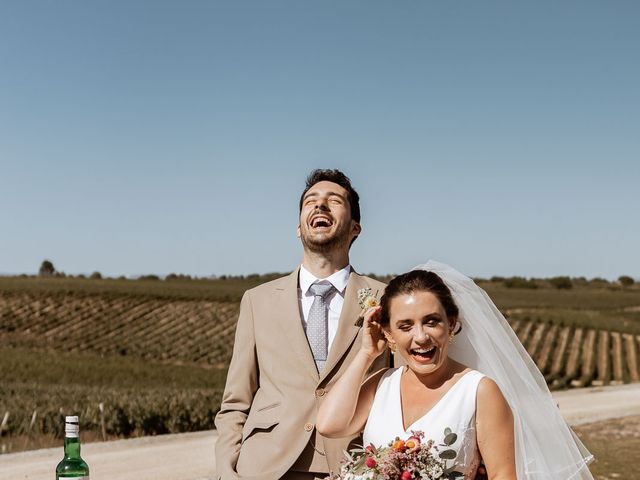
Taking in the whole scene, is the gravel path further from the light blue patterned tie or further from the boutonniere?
the boutonniere

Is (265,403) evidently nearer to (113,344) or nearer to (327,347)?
(327,347)

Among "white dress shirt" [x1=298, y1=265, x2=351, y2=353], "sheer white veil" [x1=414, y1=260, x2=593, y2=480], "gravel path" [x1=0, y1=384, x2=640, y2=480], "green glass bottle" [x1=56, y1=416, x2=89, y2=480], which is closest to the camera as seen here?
"green glass bottle" [x1=56, y1=416, x2=89, y2=480]

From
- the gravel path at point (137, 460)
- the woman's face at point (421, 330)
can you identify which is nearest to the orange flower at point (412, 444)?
the woman's face at point (421, 330)

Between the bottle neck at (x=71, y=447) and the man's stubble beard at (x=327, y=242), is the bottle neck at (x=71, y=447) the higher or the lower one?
the lower one

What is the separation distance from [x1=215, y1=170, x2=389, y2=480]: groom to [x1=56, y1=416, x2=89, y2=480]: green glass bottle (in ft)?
2.89

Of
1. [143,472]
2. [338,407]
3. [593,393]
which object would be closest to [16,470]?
[143,472]

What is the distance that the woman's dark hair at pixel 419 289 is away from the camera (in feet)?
11.2

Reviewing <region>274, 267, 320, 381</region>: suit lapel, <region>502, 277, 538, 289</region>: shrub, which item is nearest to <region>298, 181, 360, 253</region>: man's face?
<region>274, 267, 320, 381</region>: suit lapel

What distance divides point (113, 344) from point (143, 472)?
32.3 m

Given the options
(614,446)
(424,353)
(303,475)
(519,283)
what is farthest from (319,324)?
(519,283)

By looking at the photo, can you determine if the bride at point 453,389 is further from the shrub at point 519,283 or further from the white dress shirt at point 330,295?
the shrub at point 519,283

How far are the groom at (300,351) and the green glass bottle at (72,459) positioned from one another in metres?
0.88

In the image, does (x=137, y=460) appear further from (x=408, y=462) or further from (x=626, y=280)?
(x=626, y=280)

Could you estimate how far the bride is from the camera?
3242mm
